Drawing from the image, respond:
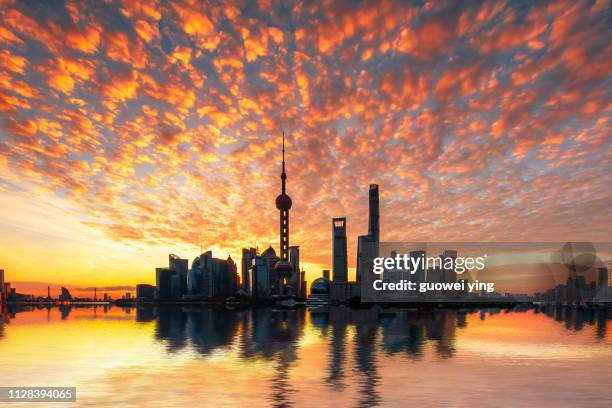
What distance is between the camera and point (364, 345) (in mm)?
101375

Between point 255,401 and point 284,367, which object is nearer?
point 255,401

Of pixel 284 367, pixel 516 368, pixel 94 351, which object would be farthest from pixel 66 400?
pixel 516 368

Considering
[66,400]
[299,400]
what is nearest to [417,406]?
[299,400]

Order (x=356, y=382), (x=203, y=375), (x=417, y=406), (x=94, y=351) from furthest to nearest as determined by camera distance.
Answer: (x=94, y=351), (x=203, y=375), (x=356, y=382), (x=417, y=406)

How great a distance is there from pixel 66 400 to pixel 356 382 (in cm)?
2878

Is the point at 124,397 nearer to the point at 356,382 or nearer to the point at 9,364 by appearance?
the point at 356,382

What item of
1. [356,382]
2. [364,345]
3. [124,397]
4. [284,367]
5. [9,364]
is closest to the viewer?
[124,397]

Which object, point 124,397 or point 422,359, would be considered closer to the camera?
point 124,397

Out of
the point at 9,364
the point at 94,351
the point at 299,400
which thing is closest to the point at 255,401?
the point at 299,400

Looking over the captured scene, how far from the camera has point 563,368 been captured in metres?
72.1

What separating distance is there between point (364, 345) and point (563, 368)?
126 feet

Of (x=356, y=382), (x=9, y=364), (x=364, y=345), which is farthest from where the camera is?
(x=364, y=345)

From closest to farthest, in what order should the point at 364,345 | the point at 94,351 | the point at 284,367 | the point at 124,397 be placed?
the point at 124,397 → the point at 284,367 → the point at 94,351 → the point at 364,345

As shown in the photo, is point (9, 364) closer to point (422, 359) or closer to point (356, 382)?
point (356, 382)
